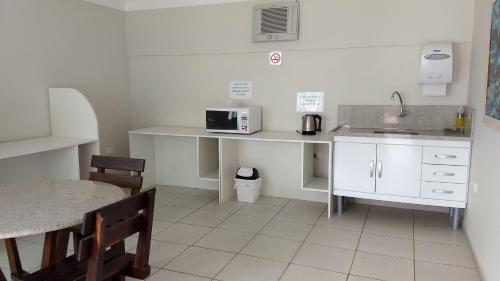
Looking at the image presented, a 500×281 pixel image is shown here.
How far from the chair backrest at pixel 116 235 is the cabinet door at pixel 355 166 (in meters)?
2.26

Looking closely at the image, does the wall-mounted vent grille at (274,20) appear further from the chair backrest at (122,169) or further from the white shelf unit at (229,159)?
the chair backrest at (122,169)

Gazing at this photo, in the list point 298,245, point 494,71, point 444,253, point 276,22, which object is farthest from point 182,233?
point 494,71

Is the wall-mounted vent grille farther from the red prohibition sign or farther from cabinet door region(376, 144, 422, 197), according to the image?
cabinet door region(376, 144, 422, 197)

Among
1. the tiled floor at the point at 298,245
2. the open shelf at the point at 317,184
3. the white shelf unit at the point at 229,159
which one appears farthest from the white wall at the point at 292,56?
the tiled floor at the point at 298,245

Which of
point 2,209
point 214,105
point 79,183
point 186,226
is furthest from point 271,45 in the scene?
point 2,209

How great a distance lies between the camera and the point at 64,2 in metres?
4.02

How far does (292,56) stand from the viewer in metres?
4.16

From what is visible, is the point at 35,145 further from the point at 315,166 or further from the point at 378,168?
the point at 378,168

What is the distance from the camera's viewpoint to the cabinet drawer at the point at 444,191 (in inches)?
129

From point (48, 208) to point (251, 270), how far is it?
145 cm

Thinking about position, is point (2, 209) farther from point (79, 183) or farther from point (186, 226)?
point (186, 226)

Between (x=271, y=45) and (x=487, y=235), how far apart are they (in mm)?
2760

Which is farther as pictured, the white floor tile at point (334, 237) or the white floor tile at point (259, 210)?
the white floor tile at point (259, 210)

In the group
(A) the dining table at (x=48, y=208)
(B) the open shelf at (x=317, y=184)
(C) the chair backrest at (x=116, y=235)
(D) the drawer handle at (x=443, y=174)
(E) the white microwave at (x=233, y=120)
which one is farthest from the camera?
(E) the white microwave at (x=233, y=120)
